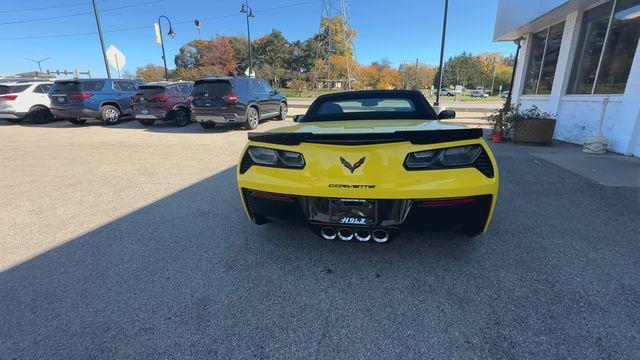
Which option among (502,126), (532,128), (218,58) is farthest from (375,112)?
(218,58)

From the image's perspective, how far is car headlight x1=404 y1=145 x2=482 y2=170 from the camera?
2.01 metres

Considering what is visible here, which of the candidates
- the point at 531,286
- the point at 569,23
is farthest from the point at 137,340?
the point at 569,23

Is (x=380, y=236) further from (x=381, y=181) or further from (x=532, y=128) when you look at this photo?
(x=532, y=128)

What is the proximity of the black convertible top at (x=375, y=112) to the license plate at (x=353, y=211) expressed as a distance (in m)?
1.34

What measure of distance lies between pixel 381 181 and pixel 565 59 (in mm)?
9248

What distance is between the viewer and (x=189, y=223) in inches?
129

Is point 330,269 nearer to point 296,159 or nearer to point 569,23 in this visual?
point 296,159

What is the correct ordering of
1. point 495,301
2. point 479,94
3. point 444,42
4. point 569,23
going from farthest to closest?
point 479,94 < point 444,42 < point 569,23 < point 495,301

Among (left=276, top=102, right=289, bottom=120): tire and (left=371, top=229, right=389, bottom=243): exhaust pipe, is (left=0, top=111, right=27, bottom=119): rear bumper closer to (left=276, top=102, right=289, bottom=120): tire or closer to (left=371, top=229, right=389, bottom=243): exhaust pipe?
(left=276, top=102, right=289, bottom=120): tire

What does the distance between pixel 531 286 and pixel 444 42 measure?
48.7ft

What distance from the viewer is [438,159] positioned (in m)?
2.03

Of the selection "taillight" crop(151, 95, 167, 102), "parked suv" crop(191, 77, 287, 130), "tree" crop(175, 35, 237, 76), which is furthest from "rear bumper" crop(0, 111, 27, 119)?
"tree" crop(175, 35, 237, 76)

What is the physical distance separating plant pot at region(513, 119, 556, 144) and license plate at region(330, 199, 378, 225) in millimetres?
7209

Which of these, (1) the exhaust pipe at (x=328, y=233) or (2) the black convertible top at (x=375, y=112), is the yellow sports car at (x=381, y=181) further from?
(2) the black convertible top at (x=375, y=112)
